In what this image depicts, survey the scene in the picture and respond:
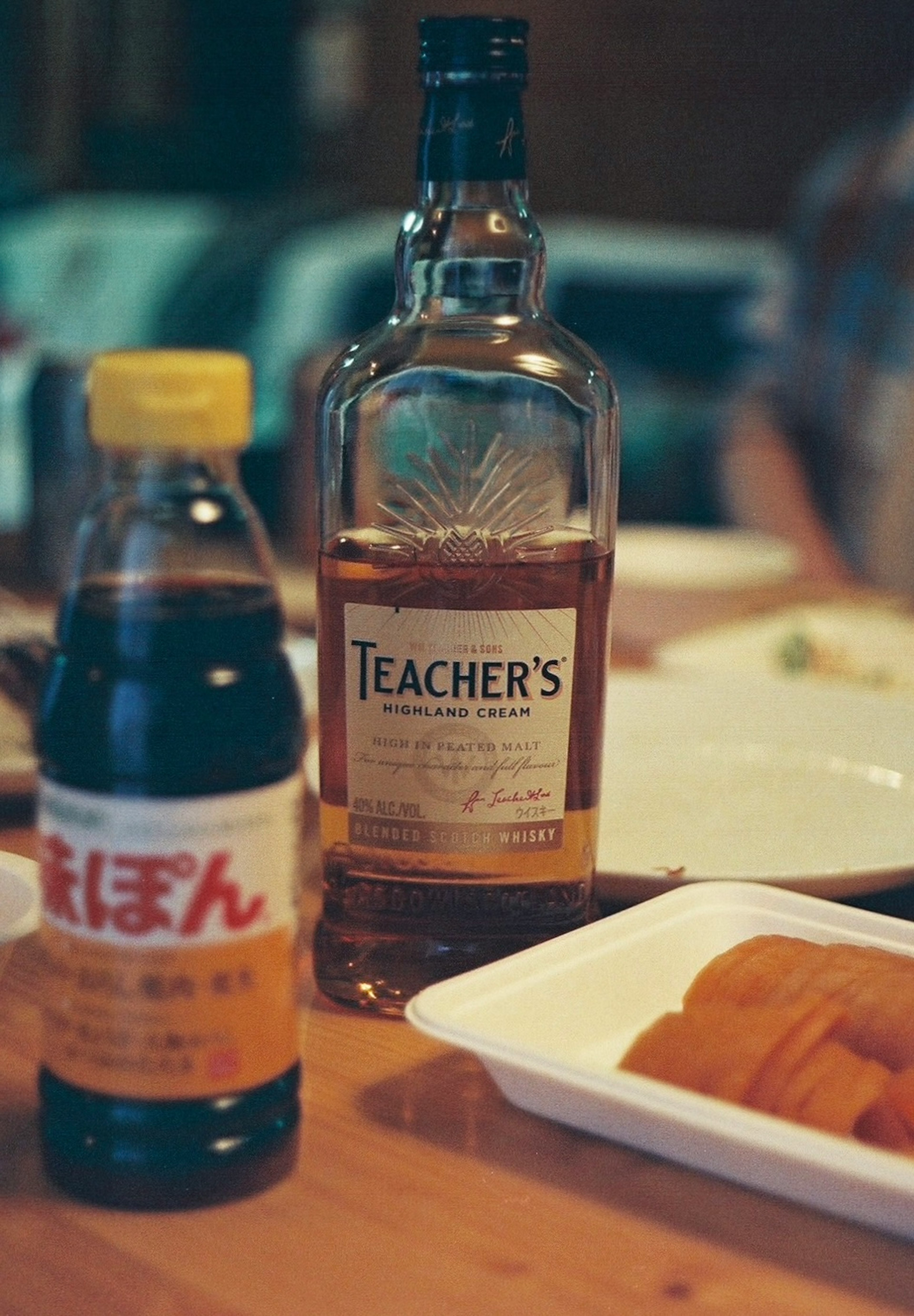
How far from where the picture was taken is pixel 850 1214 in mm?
503

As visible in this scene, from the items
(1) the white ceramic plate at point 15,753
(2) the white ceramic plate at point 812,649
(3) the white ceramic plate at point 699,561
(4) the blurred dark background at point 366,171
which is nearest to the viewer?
(1) the white ceramic plate at point 15,753

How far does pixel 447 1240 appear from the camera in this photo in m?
0.50

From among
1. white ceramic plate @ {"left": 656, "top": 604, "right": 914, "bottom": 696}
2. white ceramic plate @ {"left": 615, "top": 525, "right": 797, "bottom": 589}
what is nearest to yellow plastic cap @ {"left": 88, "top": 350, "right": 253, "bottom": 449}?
white ceramic plate @ {"left": 656, "top": 604, "right": 914, "bottom": 696}

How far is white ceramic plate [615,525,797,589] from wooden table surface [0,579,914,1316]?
1.18 meters

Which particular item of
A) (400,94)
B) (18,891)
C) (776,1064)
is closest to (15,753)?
(18,891)

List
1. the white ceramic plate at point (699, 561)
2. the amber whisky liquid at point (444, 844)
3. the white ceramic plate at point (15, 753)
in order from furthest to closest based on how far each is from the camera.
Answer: the white ceramic plate at point (699, 561), the white ceramic plate at point (15, 753), the amber whisky liquid at point (444, 844)

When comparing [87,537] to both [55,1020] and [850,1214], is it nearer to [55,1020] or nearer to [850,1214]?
[55,1020]

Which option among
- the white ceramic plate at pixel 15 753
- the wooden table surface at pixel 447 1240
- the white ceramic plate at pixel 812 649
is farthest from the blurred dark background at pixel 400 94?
the wooden table surface at pixel 447 1240

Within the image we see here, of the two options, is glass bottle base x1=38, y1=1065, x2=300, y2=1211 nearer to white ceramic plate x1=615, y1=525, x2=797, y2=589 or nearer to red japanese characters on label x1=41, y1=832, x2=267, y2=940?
red japanese characters on label x1=41, y1=832, x2=267, y2=940

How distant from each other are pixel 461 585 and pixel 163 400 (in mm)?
224

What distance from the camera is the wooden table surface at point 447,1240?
46cm

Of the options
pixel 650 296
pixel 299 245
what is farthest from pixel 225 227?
pixel 650 296
